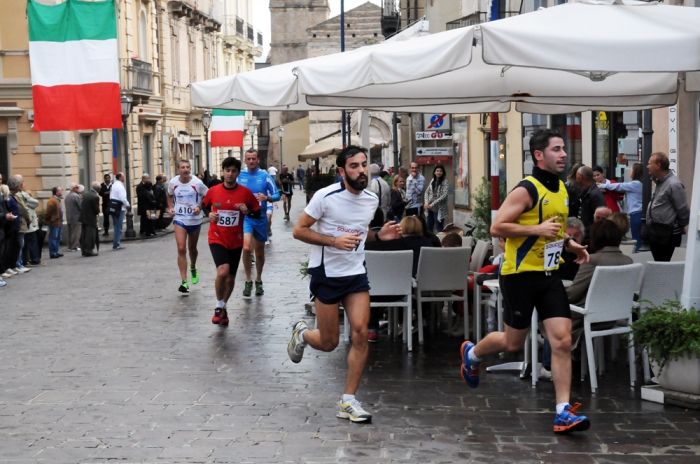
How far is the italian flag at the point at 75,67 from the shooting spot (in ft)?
56.7

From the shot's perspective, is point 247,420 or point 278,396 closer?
point 247,420

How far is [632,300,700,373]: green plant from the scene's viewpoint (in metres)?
7.15

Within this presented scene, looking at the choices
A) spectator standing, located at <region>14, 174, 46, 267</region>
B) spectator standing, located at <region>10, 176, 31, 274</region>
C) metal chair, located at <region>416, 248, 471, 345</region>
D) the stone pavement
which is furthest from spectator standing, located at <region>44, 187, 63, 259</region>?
metal chair, located at <region>416, 248, 471, 345</region>

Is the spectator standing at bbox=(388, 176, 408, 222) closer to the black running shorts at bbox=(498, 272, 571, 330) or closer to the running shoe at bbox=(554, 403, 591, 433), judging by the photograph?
the black running shorts at bbox=(498, 272, 571, 330)

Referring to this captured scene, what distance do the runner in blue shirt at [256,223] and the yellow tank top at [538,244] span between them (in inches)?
270

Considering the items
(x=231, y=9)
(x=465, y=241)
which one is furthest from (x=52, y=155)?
(x=231, y=9)

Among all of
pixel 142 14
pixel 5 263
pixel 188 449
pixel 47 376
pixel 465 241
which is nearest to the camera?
pixel 188 449

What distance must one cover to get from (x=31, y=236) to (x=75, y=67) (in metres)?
4.16

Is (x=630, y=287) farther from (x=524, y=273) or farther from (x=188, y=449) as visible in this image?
(x=188, y=449)

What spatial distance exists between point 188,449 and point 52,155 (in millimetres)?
25070

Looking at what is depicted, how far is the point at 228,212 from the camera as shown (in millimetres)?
11758

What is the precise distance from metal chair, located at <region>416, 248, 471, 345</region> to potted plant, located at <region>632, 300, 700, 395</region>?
104 inches

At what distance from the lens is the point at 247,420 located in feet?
23.1

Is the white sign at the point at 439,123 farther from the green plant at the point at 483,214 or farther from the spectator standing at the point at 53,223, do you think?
the spectator standing at the point at 53,223
